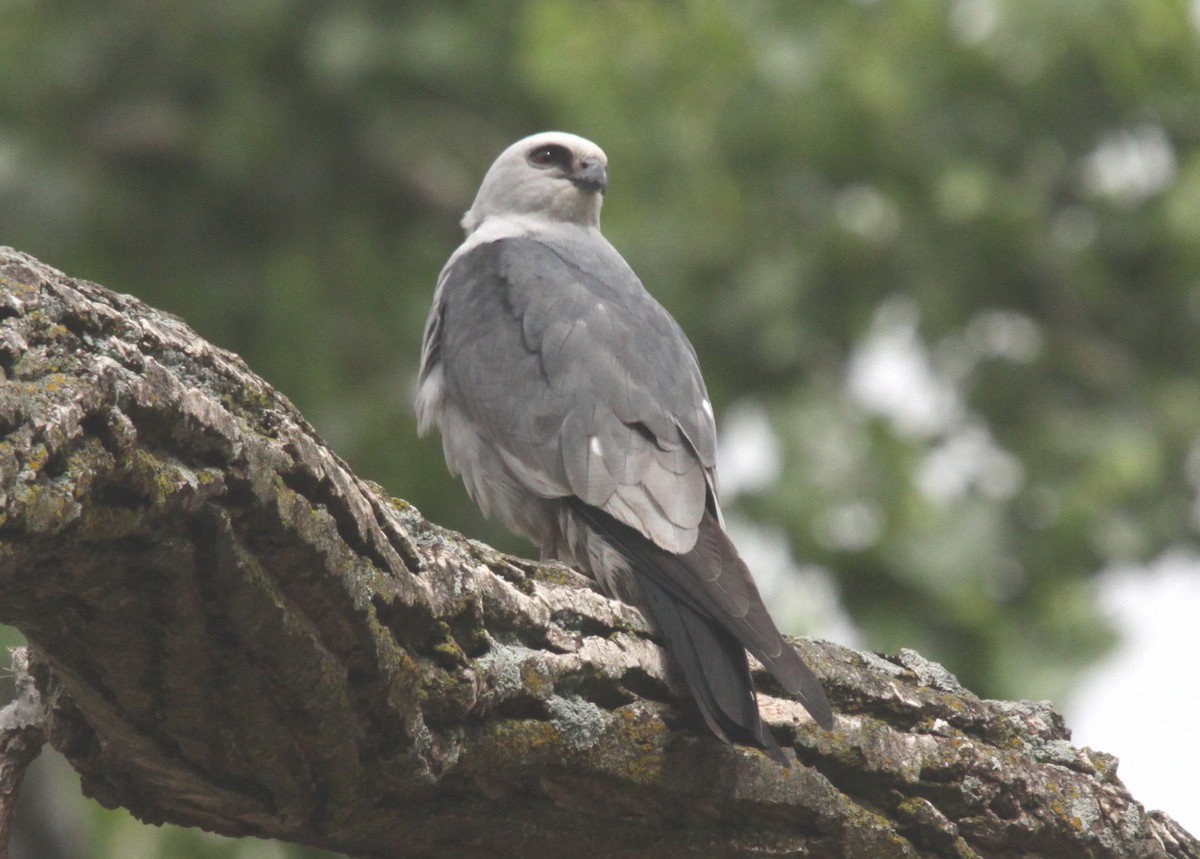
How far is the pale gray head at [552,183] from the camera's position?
5703 millimetres

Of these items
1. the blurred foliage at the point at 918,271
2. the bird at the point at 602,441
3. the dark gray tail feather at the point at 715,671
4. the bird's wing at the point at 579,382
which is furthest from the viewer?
the blurred foliage at the point at 918,271

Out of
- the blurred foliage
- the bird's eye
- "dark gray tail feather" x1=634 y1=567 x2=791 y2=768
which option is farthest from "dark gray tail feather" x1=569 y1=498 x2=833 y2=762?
the blurred foliage

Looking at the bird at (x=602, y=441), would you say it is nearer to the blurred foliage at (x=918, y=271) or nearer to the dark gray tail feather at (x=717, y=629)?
the dark gray tail feather at (x=717, y=629)

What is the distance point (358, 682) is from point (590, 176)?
3.57m

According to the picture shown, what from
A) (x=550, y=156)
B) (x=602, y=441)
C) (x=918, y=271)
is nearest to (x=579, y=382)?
(x=602, y=441)

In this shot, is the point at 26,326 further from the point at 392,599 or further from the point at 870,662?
the point at 870,662

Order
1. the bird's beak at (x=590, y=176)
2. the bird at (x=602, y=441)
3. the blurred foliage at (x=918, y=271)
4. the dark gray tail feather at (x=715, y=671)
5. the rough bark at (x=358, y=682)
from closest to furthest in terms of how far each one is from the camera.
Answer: the rough bark at (x=358, y=682), the dark gray tail feather at (x=715, y=671), the bird at (x=602, y=441), the bird's beak at (x=590, y=176), the blurred foliage at (x=918, y=271)

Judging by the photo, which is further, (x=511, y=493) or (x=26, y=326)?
(x=511, y=493)

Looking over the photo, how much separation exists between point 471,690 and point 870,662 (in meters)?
1.04

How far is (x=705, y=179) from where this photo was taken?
7801 millimetres

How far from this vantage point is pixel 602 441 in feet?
12.8

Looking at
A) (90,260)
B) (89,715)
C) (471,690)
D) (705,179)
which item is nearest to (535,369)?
(471,690)

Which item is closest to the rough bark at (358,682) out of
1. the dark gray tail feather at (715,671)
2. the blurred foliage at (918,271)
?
the dark gray tail feather at (715,671)

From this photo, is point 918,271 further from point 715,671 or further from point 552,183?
point 715,671
